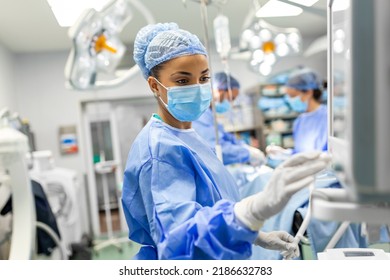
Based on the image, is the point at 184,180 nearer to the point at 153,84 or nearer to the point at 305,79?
the point at 153,84

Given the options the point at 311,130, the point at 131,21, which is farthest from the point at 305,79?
the point at 131,21

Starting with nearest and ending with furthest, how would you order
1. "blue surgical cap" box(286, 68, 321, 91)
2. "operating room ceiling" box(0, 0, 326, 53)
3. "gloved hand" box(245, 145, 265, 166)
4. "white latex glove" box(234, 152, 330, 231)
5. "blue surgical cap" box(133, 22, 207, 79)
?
"white latex glove" box(234, 152, 330, 231) < "blue surgical cap" box(133, 22, 207, 79) < "operating room ceiling" box(0, 0, 326, 53) < "gloved hand" box(245, 145, 265, 166) < "blue surgical cap" box(286, 68, 321, 91)

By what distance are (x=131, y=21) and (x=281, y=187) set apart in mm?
996

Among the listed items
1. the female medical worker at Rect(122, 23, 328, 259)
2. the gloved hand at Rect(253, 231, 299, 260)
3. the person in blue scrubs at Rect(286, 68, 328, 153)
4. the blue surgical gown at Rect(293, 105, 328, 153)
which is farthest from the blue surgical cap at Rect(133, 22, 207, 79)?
the person in blue scrubs at Rect(286, 68, 328, 153)

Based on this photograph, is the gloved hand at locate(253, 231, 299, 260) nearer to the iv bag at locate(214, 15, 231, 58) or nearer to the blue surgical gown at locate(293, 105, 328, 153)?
the iv bag at locate(214, 15, 231, 58)

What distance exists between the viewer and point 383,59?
1.58 feet

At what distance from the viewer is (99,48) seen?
144cm

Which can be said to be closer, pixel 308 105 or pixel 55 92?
pixel 55 92

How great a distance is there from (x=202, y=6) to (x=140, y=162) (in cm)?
63

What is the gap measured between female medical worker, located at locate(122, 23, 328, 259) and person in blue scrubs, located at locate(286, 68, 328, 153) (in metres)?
1.33

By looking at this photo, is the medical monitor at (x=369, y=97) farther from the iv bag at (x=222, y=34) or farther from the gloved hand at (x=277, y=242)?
the iv bag at (x=222, y=34)

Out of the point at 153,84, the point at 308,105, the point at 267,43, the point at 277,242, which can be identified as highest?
the point at 267,43

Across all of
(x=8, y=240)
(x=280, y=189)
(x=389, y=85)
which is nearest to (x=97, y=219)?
(x=8, y=240)

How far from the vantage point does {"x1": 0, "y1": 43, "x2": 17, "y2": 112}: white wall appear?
1.49 metres
